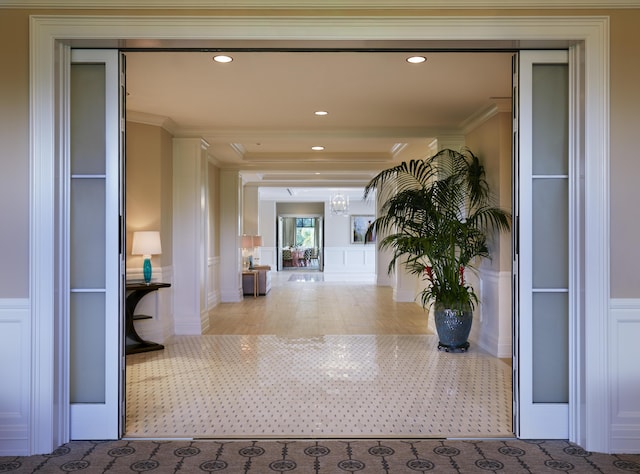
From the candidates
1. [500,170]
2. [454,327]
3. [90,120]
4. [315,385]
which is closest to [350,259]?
[454,327]

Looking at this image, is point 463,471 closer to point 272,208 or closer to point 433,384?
point 433,384

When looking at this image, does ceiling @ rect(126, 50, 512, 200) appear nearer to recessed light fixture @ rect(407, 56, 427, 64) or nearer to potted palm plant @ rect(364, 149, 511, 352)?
recessed light fixture @ rect(407, 56, 427, 64)

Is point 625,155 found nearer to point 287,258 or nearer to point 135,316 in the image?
point 135,316

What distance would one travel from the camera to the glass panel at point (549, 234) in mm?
3129

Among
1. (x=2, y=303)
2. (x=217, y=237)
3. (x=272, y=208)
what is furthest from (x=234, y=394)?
(x=272, y=208)

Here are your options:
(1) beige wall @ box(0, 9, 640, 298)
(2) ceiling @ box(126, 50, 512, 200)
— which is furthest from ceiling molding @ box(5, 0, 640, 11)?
(2) ceiling @ box(126, 50, 512, 200)

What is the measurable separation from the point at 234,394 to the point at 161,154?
3142 mm

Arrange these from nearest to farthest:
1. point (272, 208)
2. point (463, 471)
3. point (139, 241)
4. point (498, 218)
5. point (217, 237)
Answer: point (463, 471) → point (498, 218) → point (139, 241) → point (217, 237) → point (272, 208)

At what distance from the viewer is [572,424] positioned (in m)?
3.05

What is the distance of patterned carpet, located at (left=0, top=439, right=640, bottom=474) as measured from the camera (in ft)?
8.86

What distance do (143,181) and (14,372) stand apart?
10.6ft

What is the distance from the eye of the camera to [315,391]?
4.15 meters

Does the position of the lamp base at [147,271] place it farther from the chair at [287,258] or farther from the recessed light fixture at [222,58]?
the chair at [287,258]

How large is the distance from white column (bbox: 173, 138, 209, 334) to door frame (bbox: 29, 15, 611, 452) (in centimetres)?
348
